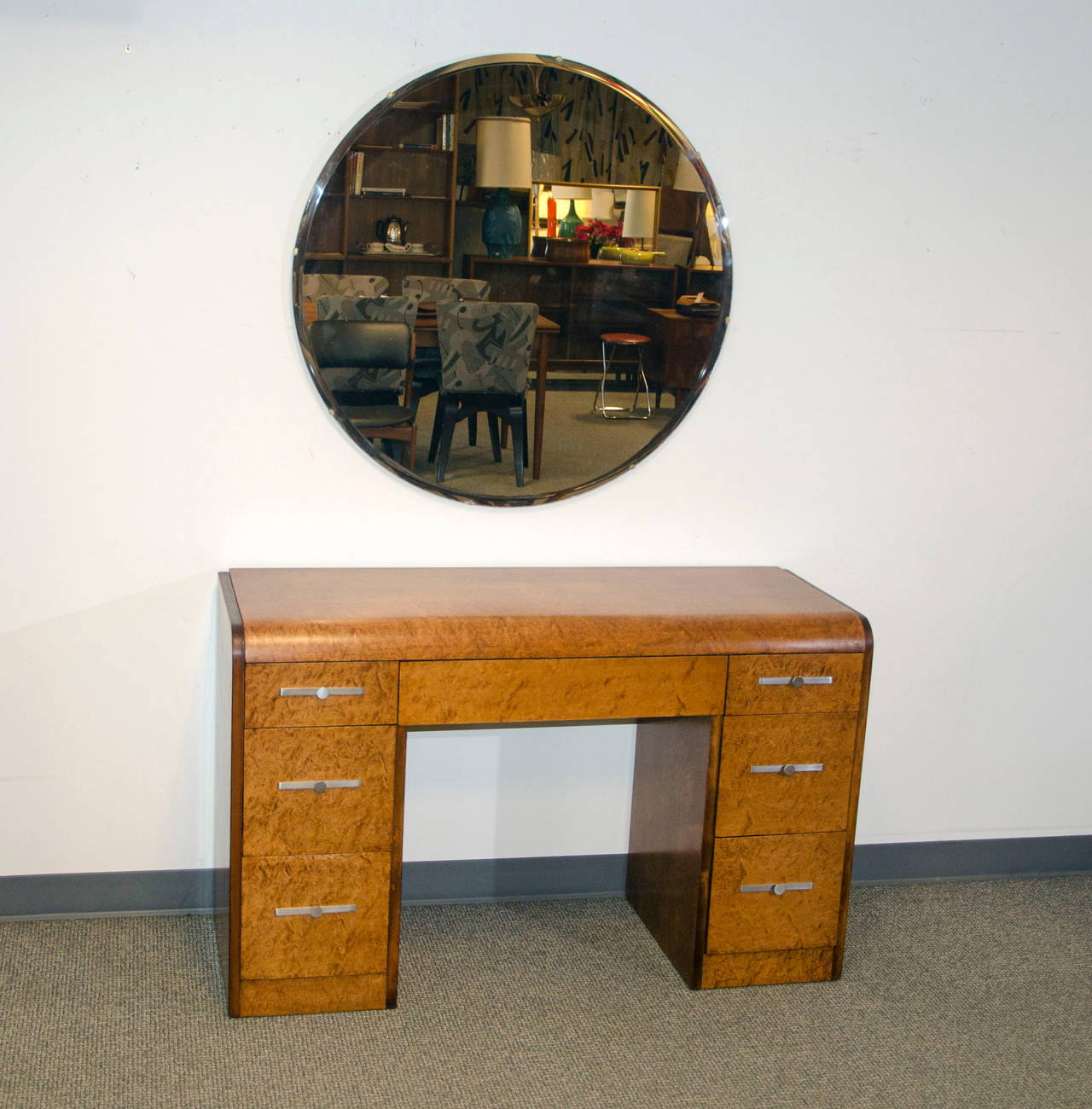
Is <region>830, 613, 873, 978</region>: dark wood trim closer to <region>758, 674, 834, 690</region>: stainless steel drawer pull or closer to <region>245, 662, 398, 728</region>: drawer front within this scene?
<region>758, 674, 834, 690</region>: stainless steel drawer pull

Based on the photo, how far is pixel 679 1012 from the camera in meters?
2.45

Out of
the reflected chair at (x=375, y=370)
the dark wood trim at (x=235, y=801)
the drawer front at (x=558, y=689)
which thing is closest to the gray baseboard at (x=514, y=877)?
the dark wood trim at (x=235, y=801)

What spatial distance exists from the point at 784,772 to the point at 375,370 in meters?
1.16

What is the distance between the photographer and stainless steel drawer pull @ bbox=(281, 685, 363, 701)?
219 centimetres

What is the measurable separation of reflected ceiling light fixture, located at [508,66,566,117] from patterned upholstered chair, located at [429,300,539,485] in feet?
1.26

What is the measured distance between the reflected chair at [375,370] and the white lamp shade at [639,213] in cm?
50

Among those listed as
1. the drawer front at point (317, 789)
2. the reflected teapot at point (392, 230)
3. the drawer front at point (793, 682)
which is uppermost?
the reflected teapot at point (392, 230)

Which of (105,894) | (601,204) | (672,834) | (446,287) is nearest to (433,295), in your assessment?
(446,287)

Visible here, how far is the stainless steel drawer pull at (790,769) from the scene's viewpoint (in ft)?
8.00

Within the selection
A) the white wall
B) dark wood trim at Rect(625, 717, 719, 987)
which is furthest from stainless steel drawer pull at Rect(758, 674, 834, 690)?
the white wall

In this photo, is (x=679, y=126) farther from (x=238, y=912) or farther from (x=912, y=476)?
(x=238, y=912)

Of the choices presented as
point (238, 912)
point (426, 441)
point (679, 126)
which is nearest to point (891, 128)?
point (679, 126)

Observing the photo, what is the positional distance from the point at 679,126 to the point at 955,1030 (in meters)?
1.92

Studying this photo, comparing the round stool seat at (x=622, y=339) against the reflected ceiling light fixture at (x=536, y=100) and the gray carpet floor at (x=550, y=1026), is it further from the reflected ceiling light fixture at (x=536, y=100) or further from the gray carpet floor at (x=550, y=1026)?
the gray carpet floor at (x=550, y=1026)
